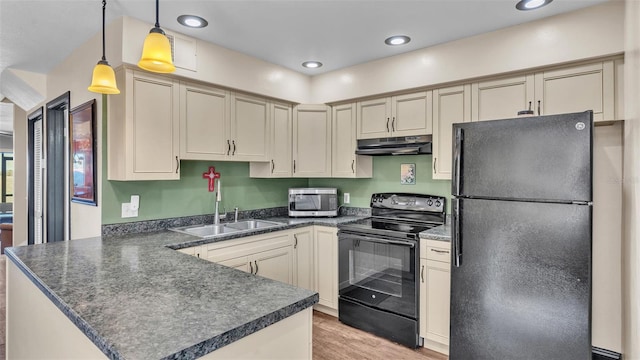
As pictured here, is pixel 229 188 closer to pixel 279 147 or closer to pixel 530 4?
pixel 279 147

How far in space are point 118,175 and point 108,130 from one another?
14.0 inches

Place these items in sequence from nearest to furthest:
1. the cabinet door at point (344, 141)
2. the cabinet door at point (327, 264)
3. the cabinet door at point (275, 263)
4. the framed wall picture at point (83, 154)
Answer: the framed wall picture at point (83, 154), the cabinet door at point (275, 263), the cabinet door at point (327, 264), the cabinet door at point (344, 141)

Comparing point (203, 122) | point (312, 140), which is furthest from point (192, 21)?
point (312, 140)

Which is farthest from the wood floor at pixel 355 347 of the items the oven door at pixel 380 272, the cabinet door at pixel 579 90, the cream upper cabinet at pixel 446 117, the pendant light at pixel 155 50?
the pendant light at pixel 155 50

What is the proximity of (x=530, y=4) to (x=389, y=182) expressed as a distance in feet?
6.14

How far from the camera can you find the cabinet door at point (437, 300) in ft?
8.44

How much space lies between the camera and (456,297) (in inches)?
90.9

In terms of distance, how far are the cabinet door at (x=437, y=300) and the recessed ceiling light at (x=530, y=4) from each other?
1762 millimetres

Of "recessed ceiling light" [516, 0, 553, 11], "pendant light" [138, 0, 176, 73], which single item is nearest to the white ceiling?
"recessed ceiling light" [516, 0, 553, 11]

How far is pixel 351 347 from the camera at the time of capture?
2.73 meters

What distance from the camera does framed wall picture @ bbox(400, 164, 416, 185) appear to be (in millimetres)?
3379

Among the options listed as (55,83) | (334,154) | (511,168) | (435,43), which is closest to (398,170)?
(334,154)

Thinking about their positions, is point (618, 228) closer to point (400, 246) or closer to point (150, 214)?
point (400, 246)

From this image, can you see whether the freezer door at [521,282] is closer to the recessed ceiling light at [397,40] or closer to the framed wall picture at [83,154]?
the recessed ceiling light at [397,40]
